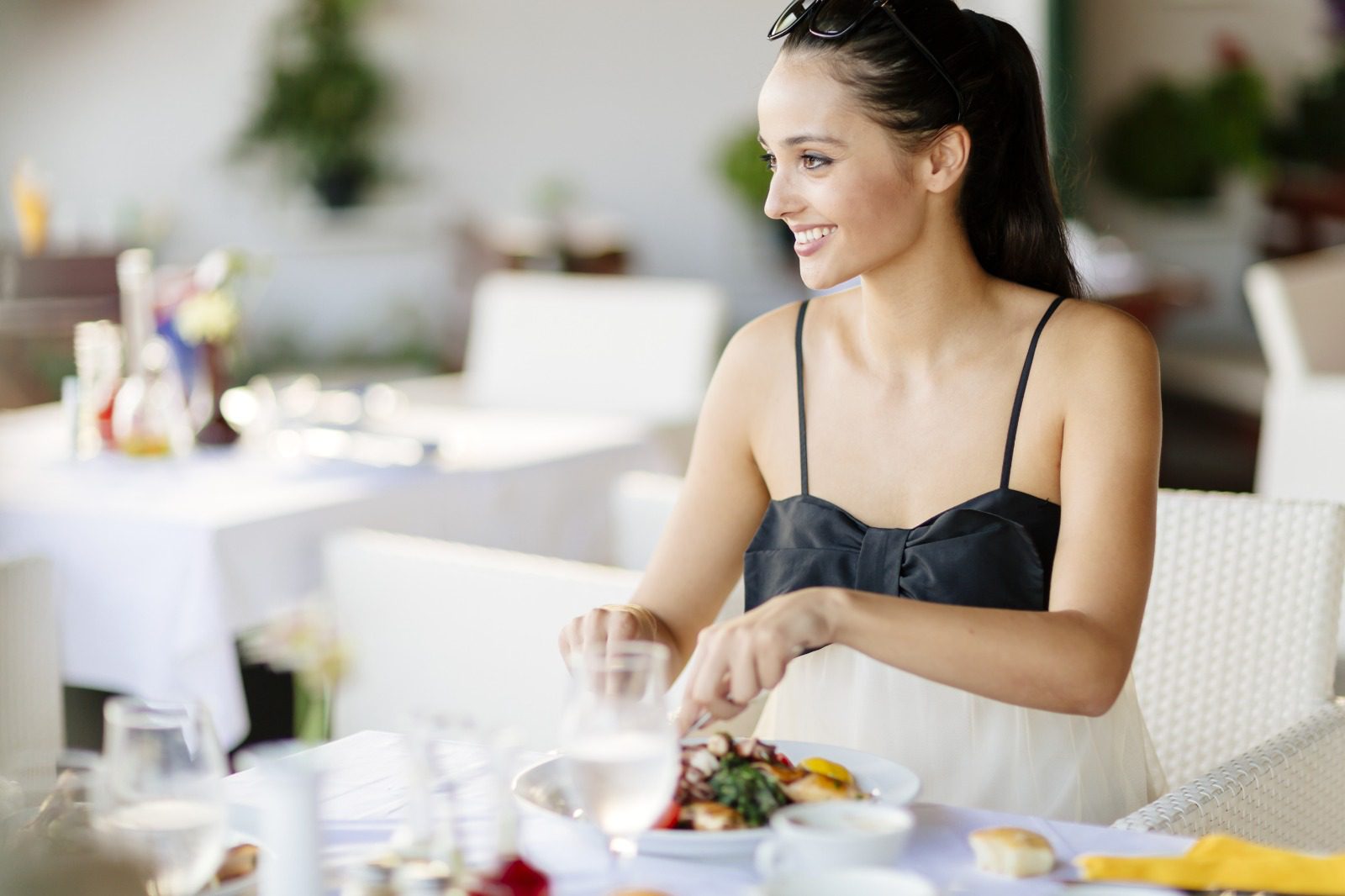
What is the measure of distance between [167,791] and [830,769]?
439 millimetres

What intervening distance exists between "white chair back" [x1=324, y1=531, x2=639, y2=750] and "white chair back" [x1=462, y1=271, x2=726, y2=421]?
151 cm

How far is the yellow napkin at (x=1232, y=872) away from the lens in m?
0.89

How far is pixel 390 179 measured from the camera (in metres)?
8.83

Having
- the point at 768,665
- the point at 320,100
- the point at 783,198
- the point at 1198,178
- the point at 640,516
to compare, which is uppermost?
the point at 320,100

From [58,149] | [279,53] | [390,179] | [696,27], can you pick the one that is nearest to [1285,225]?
[696,27]

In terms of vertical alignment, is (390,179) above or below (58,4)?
below

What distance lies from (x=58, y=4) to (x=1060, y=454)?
806cm

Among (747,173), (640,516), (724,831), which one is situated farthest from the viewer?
(747,173)

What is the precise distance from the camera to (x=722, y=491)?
1.71 meters

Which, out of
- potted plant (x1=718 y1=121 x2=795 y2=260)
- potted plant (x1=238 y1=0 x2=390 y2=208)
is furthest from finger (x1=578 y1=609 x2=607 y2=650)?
potted plant (x1=238 y1=0 x2=390 y2=208)

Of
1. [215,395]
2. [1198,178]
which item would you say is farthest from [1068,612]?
[1198,178]

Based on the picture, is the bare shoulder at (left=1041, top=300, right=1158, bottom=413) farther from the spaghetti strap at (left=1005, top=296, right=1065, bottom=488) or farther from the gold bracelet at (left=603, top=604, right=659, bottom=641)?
the gold bracelet at (left=603, top=604, right=659, bottom=641)

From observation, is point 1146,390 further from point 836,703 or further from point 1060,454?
point 836,703

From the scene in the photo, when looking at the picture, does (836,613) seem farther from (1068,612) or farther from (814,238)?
(814,238)
